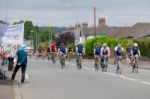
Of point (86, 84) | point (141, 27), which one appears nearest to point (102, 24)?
point (141, 27)

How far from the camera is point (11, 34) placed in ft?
82.4

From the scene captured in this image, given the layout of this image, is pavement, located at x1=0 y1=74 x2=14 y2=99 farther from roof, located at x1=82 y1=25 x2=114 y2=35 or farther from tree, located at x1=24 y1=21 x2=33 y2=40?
tree, located at x1=24 y1=21 x2=33 y2=40

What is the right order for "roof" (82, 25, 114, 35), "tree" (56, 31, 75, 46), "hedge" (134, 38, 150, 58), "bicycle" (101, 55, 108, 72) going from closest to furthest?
"bicycle" (101, 55, 108, 72) → "hedge" (134, 38, 150, 58) → "tree" (56, 31, 75, 46) → "roof" (82, 25, 114, 35)

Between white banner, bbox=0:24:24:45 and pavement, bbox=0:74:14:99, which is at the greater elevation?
white banner, bbox=0:24:24:45

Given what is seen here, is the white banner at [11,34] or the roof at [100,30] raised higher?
the roof at [100,30]

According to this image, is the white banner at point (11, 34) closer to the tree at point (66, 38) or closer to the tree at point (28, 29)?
the tree at point (66, 38)

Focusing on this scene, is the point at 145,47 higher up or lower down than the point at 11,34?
lower down

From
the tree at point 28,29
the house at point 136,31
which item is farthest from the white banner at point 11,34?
Answer: the tree at point 28,29

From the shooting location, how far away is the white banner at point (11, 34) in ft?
81.4

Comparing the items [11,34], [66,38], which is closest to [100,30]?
[66,38]

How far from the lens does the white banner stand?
24797 millimetres

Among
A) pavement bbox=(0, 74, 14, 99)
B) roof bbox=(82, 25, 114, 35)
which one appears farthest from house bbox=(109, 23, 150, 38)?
pavement bbox=(0, 74, 14, 99)

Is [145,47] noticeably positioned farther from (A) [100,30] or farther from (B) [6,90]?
(A) [100,30]

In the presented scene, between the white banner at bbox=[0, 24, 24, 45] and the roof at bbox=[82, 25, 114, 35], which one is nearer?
the white banner at bbox=[0, 24, 24, 45]
